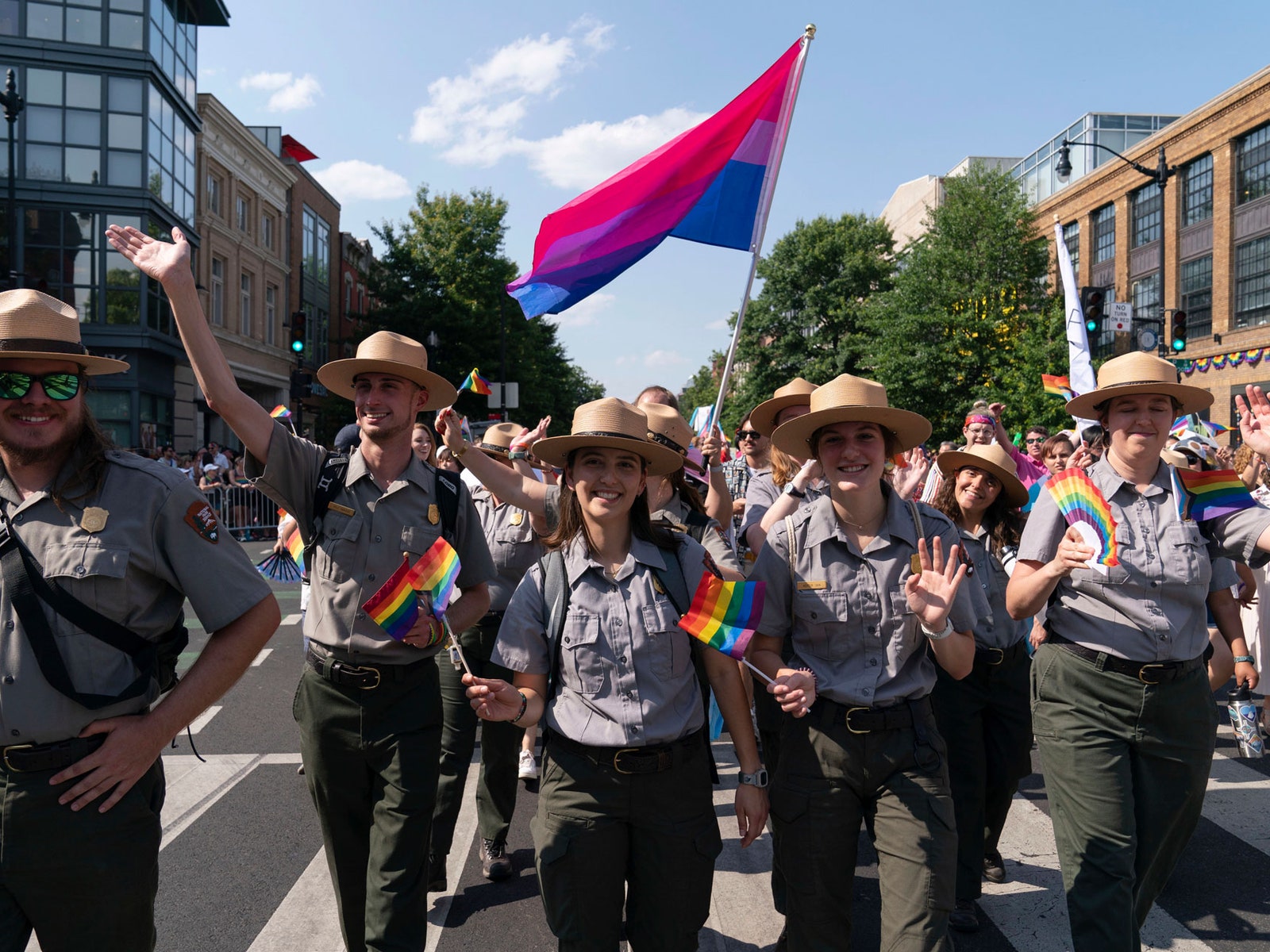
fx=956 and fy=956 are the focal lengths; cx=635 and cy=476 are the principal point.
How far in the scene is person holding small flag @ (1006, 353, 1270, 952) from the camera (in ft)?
11.2

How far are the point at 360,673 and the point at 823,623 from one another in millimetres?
1756

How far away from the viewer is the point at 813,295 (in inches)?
1980

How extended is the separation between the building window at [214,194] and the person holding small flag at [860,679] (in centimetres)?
3569

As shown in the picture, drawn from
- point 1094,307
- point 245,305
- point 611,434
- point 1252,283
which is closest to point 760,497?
point 611,434

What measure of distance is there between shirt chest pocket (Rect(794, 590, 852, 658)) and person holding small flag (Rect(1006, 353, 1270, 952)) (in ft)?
2.69

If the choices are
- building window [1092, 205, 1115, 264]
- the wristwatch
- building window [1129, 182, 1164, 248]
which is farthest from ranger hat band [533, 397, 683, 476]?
building window [1092, 205, 1115, 264]

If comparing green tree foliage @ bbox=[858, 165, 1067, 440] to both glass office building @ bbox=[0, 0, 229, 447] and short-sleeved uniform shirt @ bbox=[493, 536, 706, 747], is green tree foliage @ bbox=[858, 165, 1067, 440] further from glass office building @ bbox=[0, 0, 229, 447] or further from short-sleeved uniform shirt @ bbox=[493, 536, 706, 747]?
short-sleeved uniform shirt @ bbox=[493, 536, 706, 747]

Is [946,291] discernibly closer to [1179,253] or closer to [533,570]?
[1179,253]

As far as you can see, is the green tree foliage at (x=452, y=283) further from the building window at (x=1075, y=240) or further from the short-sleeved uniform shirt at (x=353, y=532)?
the short-sleeved uniform shirt at (x=353, y=532)

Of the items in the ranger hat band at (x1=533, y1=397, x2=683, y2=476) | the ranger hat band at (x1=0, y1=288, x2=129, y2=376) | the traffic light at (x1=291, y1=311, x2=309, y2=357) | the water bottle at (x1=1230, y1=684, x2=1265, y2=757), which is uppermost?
the traffic light at (x1=291, y1=311, x2=309, y2=357)

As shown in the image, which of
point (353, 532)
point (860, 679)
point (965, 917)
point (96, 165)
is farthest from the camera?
point (96, 165)

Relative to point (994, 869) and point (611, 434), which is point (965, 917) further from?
point (611, 434)

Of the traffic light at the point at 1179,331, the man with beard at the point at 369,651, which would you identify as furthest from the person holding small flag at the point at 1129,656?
the traffic light at the point at 1179,331

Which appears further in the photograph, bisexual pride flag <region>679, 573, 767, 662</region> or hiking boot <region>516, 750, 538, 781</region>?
hiking boot <region>516, 750, 538, 781</region>
